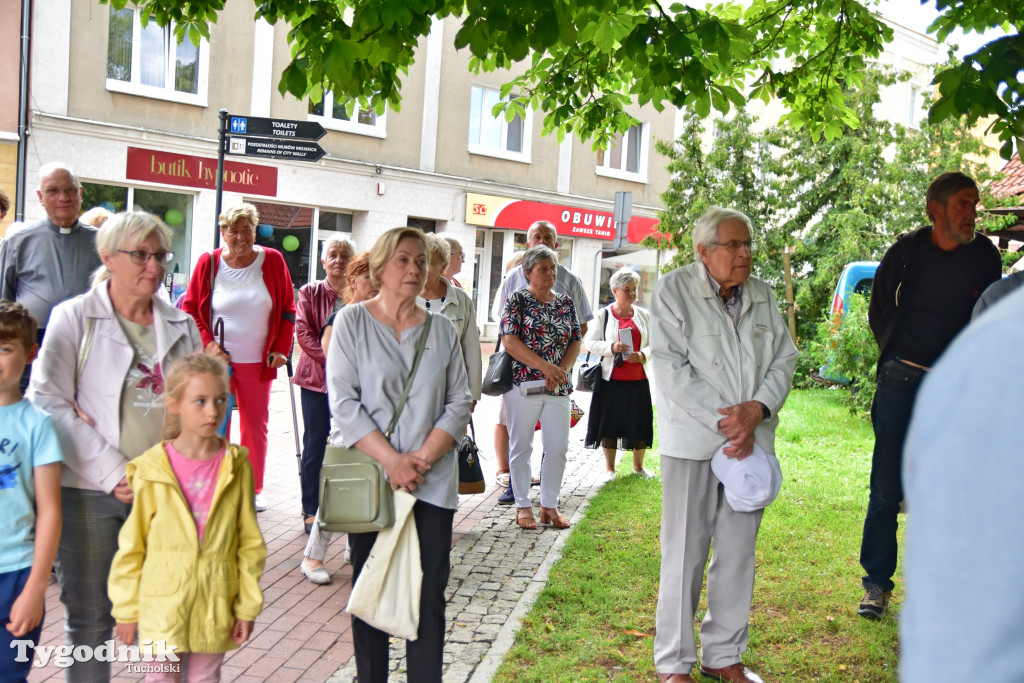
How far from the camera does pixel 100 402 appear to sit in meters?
3.43

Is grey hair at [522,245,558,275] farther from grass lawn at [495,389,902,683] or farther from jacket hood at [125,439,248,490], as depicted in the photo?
jacket hood at [125,439,248,490]

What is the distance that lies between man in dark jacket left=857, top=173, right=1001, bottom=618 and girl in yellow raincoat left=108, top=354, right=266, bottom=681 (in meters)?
3.65

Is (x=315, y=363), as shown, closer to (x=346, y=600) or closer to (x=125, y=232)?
(x=346, y=600)

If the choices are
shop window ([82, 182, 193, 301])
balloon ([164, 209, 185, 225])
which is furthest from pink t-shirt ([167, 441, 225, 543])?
balloon ([164, 209, 185, 225])

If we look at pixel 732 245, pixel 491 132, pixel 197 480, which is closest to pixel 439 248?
pixel 732 245

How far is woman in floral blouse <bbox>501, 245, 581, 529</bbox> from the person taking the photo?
6.99 meters

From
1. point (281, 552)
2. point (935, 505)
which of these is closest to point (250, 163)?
point (281, 552)

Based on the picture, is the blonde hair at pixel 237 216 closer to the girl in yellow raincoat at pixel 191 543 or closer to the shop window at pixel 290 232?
the girl in yellow raincoat at pixel 191 543

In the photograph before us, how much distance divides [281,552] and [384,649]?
8.38 ft

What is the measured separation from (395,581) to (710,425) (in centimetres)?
165

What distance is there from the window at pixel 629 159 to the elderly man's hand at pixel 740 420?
77.7 ft

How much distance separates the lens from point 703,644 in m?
4.43

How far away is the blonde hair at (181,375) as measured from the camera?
10.8 ft

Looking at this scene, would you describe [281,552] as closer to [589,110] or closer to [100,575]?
[100,575]
